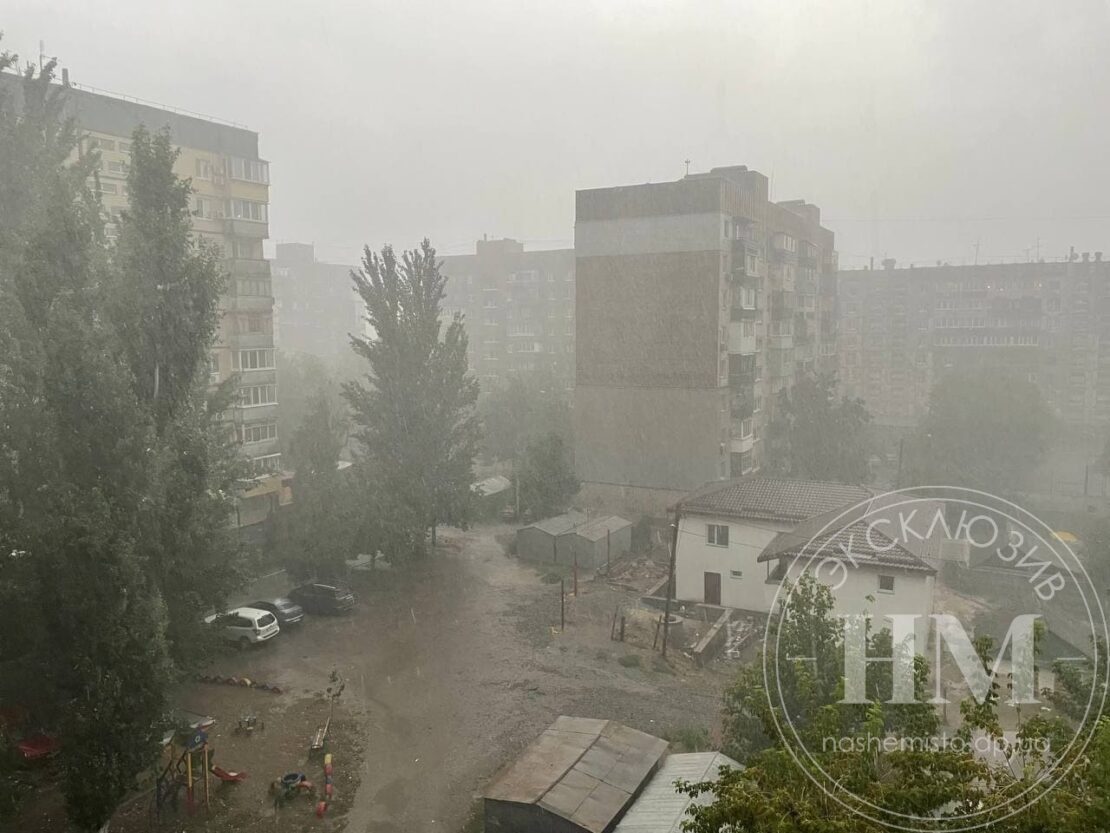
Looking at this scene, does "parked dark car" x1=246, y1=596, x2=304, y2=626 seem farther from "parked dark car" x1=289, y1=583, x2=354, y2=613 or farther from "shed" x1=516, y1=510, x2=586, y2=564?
"shed" x1=516, y1=510, x2=586, y2=564

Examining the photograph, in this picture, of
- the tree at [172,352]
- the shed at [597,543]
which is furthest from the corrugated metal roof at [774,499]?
the tree at [172,352]

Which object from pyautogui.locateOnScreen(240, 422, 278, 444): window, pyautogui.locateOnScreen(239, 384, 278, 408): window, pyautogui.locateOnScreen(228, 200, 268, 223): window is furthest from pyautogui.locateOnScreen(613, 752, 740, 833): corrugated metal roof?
pyautogui.locateOnScreen(228, 200, 268, 223): window

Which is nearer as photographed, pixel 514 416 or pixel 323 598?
pixel 323 598

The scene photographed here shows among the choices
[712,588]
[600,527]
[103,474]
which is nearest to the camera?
[103,474]

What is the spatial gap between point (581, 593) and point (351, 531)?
771cm

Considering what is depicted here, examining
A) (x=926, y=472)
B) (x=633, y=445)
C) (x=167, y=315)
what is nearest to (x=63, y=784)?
(x=167, y=315)

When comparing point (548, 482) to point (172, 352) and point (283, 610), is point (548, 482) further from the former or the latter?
point (172, 352)

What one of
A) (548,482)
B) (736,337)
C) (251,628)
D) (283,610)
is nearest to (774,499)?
(548,482)

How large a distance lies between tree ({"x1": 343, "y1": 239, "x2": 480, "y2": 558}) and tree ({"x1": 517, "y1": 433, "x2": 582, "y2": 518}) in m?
4.03

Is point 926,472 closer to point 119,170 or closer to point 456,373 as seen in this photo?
point 456,373

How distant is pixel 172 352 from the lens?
1402 cm

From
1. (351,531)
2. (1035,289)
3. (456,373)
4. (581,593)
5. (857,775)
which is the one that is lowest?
(581,593)

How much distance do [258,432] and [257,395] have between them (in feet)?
4.87

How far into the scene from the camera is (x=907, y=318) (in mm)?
64125
